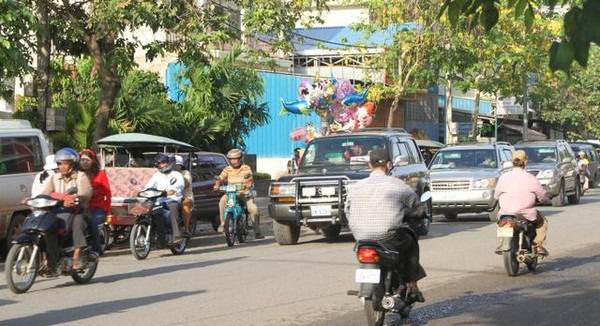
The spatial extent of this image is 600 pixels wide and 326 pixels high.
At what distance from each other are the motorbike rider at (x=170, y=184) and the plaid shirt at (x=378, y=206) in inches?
331

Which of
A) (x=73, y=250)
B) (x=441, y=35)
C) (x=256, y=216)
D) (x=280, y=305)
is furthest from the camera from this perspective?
(x=441, y=35)

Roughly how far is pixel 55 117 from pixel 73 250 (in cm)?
959

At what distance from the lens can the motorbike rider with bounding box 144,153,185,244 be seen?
1688cm

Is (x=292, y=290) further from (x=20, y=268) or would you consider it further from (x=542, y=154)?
(x=542, y=154)

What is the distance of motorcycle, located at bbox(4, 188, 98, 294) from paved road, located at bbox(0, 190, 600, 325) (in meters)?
0.24

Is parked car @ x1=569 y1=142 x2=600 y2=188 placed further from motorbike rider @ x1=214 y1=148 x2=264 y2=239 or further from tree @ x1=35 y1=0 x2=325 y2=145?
motorbike rider @ x1=214 y1=148 x2=264 y2=239

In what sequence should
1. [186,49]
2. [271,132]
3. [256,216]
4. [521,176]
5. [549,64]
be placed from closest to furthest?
[549,64] < [521,176] < [256,216] < [186,49] < [271,132]

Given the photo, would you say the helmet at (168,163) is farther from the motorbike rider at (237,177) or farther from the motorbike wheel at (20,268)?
the motorbike wheel at (20,268)

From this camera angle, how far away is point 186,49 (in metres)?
21.4

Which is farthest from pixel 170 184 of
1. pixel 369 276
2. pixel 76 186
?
pixel 369 276

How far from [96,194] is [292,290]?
335 cm

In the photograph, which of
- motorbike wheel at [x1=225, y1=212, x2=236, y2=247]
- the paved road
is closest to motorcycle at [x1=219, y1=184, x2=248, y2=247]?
motorbike wheel at [x1=225, y1=212, x2=236, y2=247]

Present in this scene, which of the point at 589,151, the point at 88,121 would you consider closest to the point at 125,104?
the point at 88,121

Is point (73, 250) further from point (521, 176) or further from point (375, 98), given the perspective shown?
point (375, 98)
